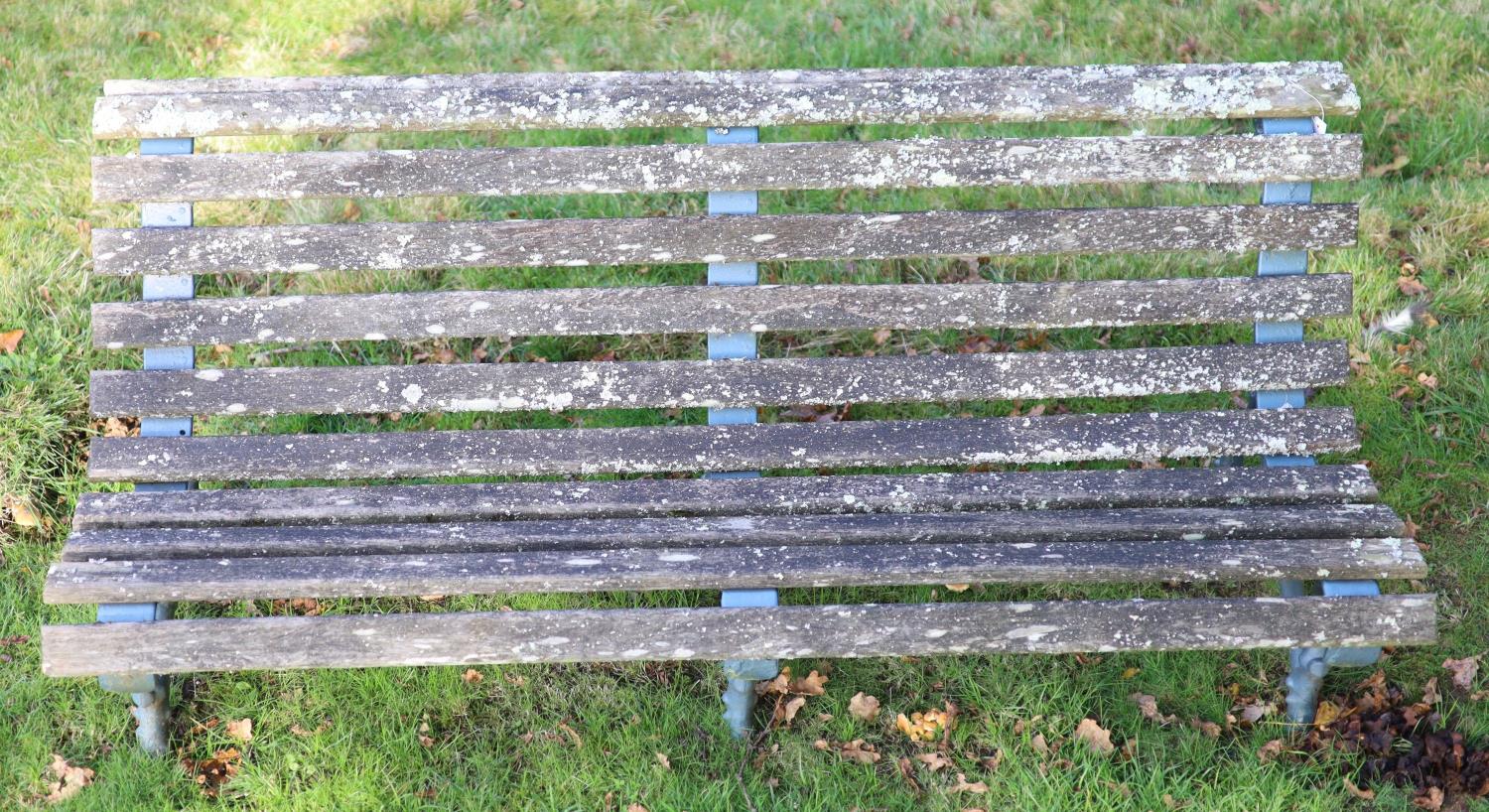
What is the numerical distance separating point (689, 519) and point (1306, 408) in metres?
1.68

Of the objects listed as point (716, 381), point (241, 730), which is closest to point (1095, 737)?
point (716, 381)

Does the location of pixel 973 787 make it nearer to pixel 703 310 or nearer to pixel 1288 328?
pixel 703 310

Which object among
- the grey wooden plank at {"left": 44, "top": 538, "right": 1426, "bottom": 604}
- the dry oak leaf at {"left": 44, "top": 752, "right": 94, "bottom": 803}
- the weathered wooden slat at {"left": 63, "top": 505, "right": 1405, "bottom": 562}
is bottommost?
the dry oak leaf at {"left": 44, "top": 752, "right": 94, "bottom": 803}

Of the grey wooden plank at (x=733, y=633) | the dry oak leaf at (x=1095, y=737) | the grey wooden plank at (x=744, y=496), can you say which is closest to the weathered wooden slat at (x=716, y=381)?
the grey wooden plank at (x=744, y=496)

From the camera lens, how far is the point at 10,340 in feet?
12.6

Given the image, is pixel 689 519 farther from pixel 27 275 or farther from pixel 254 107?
pixel 27 275

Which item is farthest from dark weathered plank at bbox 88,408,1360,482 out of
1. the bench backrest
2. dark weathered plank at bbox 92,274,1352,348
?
dark weathered plank at bbox 92,274,1352,348

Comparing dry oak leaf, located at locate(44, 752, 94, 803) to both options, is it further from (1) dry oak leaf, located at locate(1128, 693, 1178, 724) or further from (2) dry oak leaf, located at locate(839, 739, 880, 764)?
(1) dry oak leaf, located at locate(1128, 693, 1178, 724)

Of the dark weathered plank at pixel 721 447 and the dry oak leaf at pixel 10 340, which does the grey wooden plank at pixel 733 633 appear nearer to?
the dark weathered plank at pixel 721 447

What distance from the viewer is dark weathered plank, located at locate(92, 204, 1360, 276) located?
123 inches

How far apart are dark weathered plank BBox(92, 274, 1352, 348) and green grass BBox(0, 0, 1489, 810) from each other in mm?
723

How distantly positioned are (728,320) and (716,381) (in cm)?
17

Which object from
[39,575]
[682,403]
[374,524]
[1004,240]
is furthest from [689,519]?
[39,575]

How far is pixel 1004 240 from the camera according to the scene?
315 centimetres
